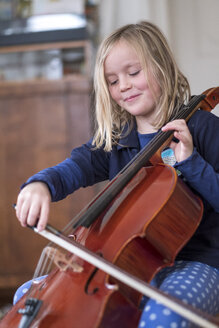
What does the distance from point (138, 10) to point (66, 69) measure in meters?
0.50

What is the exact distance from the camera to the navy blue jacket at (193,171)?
31.4 inches

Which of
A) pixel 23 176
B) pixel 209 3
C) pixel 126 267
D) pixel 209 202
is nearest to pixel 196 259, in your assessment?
pixel 209 202

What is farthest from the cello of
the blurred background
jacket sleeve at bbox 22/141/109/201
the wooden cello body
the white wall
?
the blurred background

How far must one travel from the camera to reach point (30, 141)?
1.92 m

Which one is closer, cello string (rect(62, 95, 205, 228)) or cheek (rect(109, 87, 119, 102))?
cello string (rect(62, 95, 205, 228))

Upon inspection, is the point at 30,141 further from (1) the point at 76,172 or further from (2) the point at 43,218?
(2) the point at 43,218

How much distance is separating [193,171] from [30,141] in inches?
49.3

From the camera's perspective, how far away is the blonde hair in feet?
3.15

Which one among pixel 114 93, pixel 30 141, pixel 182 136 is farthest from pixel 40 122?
pixel 182 136

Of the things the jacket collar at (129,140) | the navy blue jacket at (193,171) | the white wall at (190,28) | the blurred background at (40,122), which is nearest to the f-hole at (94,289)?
the navy blue jacket at (193,171)

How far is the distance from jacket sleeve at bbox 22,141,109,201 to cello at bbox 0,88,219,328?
129mm

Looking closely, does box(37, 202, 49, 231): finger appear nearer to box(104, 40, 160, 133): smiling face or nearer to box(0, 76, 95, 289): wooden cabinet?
box(104, 40, 160, 133): smiling face

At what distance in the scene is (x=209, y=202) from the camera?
0.83 meters

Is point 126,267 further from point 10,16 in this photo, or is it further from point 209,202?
point 10,16
